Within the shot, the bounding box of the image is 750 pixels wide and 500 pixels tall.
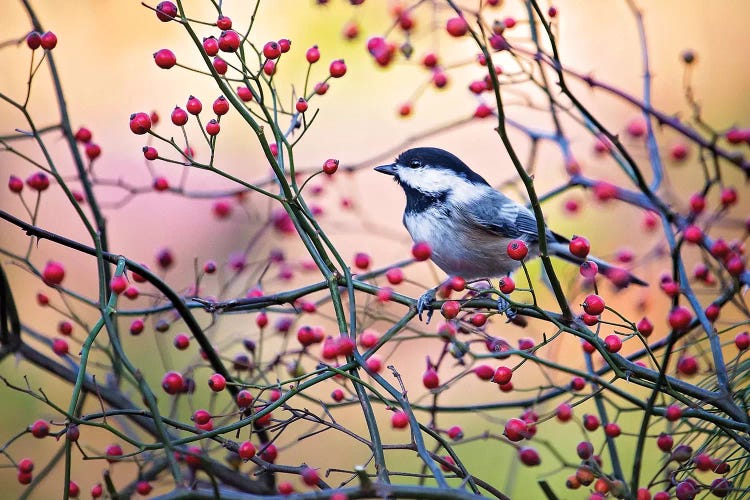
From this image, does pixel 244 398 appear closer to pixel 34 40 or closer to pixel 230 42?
pixel 230 42

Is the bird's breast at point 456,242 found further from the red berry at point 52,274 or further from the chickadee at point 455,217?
the red berry at point 52,274

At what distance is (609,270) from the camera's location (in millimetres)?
1932

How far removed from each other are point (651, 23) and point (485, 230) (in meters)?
2.93

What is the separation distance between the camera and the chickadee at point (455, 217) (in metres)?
2.48

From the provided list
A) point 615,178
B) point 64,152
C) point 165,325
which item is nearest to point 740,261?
point 165,325

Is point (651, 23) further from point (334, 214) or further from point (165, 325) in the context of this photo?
point (165, 325)

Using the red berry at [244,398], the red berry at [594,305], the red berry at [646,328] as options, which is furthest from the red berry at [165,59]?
the red berry at [646,328]

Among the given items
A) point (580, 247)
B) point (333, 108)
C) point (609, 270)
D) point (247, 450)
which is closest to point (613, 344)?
point (580, 247)

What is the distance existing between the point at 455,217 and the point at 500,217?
166mm

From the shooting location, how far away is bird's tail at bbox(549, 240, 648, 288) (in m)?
1.81

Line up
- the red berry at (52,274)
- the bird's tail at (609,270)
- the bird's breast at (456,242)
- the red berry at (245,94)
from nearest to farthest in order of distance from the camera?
the red berry at (52,274) → the red berry at (245,94) → the bird's tail at (609,270) → the bird's breast at (456,242)

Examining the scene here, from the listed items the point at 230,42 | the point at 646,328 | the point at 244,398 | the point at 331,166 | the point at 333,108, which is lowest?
the point at 244,398

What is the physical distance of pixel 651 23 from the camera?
4844 mm

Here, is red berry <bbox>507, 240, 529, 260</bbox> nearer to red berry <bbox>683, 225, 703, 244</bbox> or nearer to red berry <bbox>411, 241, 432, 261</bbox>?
red berry <bbox>411, 241, 432, 261</bbox>
